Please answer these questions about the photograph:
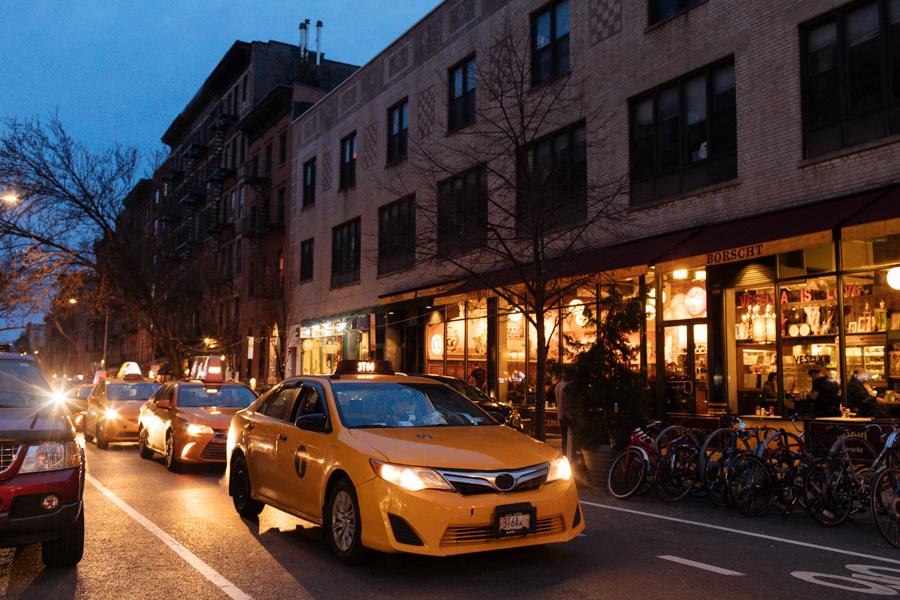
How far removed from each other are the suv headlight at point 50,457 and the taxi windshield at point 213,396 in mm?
7988

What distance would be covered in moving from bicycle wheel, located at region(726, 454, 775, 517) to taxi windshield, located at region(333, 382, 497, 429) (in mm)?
3655

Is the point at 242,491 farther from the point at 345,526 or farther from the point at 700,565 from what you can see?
the point at 700,565

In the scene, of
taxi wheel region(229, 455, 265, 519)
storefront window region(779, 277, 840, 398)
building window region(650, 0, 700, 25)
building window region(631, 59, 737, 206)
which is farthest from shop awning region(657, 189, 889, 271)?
taxi wheel region(229, 455, 265, 519)

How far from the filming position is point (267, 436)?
8.18 m

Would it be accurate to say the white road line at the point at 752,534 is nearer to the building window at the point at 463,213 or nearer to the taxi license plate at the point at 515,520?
the taxi license plate at the point at 515,520

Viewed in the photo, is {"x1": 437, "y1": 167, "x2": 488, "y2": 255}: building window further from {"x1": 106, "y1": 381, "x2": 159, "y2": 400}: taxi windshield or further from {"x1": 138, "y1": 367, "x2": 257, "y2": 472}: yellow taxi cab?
{"x1": 106, "y1": 381, "x2": 159, "y2": 400}: taxi windshield

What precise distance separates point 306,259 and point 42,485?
29.9 meters

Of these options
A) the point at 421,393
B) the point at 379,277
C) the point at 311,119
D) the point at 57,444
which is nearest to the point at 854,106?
the point at 421,393

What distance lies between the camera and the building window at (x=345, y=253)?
30406 millimetres

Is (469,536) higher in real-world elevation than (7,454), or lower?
lower

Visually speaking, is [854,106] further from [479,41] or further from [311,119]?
[311,119]

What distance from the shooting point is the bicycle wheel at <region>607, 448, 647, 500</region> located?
10.4 m

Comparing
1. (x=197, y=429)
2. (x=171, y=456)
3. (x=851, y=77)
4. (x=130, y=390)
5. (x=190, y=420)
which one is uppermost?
(x=851, y=77)

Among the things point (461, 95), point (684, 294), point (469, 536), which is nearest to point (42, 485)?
point (469, 536)
